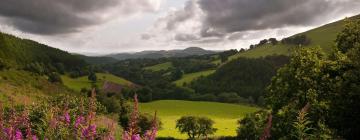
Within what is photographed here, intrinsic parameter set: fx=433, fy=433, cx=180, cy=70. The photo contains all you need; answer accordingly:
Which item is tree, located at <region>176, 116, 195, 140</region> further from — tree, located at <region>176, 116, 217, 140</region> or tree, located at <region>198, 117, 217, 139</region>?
tree, located at <region>198, 117, 217, 139</region>

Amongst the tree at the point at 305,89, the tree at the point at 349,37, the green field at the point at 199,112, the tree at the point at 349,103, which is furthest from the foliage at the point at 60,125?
the green field at the point at 199,112

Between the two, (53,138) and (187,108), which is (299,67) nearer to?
(53,138)

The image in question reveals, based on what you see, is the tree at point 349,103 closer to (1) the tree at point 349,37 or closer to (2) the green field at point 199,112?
(1) the tree at point 349,37

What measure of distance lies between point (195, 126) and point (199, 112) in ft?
159

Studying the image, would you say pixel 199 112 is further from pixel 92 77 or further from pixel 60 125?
pixel 60 125

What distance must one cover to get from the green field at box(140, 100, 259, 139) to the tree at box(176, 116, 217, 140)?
3409 millimetres

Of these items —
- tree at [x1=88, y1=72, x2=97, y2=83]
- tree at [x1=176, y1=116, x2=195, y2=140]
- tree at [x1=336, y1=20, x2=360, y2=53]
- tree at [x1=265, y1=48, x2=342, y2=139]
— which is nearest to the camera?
Answer: tree at [x1=265, y1=48, x2=342, y2=139]

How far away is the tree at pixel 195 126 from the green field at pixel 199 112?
11.2 feet

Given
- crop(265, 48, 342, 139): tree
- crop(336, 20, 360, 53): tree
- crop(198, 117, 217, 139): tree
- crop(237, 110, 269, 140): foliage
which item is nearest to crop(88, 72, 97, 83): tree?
crop(198, 117, 217, 139): tree

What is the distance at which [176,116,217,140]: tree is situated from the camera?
9881 cm

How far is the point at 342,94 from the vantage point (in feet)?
91.9

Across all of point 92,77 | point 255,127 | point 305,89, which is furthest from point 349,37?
point 92,77

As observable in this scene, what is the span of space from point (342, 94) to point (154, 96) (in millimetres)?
165490

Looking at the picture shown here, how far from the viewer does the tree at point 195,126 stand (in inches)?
3890
